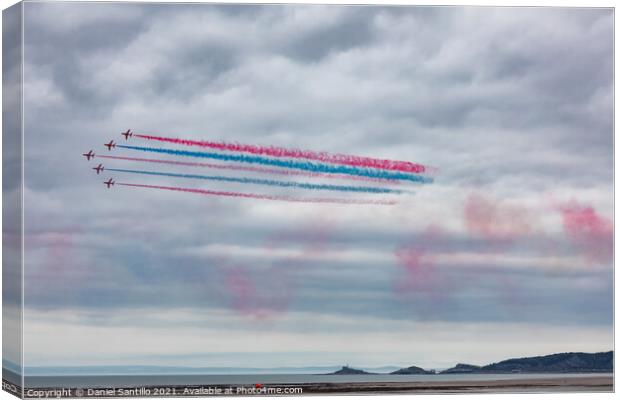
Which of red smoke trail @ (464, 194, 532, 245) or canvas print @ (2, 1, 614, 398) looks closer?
canvas print @ (2, 1, 614, 398)

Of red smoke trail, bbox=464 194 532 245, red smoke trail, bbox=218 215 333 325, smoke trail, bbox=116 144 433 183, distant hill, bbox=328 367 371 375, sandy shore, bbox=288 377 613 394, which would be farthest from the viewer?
red smoke trail, bbox=464 194 532 245

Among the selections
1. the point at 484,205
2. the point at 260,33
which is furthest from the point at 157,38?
the point at 484,205

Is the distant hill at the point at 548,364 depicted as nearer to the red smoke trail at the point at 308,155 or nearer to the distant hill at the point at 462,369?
the distant hill at the point at 462,369

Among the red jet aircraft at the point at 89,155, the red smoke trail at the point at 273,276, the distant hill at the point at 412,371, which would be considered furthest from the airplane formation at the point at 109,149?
the distant hill at the point at 412,371

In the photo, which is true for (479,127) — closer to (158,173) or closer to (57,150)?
(158,173)

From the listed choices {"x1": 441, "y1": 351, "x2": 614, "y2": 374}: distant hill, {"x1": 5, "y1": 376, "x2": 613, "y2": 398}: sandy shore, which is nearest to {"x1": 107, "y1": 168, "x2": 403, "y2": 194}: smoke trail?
{"x1": 5, "y1": 376, "x2": 613, "y2": 398}: sandy shore

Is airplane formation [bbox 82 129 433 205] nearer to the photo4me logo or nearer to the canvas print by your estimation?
the canvas print
